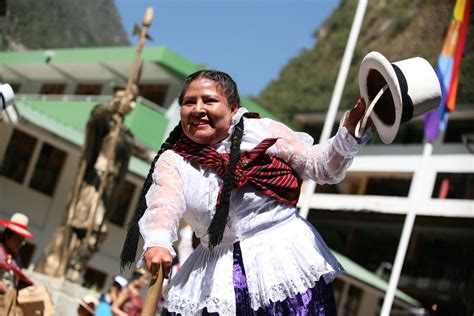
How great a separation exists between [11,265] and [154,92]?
19.2 meters

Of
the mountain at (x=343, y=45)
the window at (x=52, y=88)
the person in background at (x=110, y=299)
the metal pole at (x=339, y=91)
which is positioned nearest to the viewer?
the person in background at (x=110, y=299)

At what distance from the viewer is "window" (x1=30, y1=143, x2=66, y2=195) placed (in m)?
21.5

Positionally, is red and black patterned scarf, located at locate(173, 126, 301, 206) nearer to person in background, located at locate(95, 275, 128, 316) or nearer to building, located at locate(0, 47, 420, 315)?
person in background, located at locate(95, 275, 128, 316)

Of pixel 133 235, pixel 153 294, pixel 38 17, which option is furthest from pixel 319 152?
pixel 38 17

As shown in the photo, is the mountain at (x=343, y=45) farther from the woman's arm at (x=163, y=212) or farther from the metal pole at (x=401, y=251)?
the woman's arm at (x=163, y=212)

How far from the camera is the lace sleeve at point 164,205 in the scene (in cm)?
346

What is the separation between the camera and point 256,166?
3.86 meters

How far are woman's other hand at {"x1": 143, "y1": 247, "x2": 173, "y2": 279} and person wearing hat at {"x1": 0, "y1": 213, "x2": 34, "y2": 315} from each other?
7.98 feet

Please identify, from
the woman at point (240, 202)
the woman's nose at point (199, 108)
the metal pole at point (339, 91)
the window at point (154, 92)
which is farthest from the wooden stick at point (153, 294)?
the window at point (154, 92)

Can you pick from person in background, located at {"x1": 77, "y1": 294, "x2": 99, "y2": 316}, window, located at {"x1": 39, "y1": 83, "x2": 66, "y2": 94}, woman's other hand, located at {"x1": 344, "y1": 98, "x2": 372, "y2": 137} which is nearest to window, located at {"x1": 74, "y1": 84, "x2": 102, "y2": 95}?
window, located at {"x1": 39, "y1": 83, "x2": 66, "y2": 94}

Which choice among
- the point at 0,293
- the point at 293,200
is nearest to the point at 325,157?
the point at 293,200

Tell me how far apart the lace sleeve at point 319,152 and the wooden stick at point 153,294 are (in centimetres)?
92

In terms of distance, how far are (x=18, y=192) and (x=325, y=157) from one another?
18.2 m

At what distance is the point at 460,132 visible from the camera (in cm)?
2853
